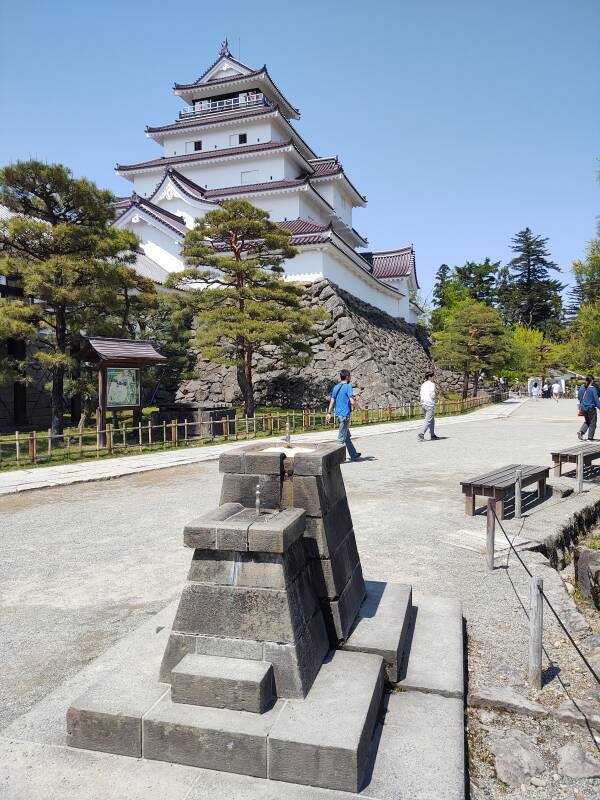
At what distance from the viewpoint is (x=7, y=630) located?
12.9ft

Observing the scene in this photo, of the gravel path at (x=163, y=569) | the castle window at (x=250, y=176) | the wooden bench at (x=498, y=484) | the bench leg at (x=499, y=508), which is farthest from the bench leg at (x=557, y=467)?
the castle window at (x=250, y=176)

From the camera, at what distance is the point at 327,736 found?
7.63ft

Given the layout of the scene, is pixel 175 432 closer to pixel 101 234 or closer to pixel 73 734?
pixel 101 234

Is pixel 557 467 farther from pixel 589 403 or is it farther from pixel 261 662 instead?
pixel 261 662

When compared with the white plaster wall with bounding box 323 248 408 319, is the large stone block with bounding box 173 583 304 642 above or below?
below

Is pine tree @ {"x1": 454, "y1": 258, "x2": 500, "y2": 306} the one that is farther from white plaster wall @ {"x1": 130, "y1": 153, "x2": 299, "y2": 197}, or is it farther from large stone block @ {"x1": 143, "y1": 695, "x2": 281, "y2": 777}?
large stone block @ {"x1": 143, "y1": 695, "x2": 281, "y2": 777}

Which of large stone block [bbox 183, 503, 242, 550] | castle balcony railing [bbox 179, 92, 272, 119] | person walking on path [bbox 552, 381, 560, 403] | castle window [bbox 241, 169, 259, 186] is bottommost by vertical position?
large stone block [bbox 183, 503, 242, 550]

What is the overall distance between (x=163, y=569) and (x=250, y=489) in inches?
96.6

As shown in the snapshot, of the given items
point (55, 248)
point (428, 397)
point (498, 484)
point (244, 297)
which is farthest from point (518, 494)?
point (244, 297)

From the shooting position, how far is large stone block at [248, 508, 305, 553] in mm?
2549

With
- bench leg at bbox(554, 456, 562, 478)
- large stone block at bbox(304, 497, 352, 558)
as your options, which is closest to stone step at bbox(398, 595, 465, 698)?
large stone block at bbox(304, 497, 352, 558)

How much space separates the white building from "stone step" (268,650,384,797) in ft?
82.6

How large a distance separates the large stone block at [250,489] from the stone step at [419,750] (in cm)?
123

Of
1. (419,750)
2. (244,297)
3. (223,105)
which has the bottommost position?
(419,750)
